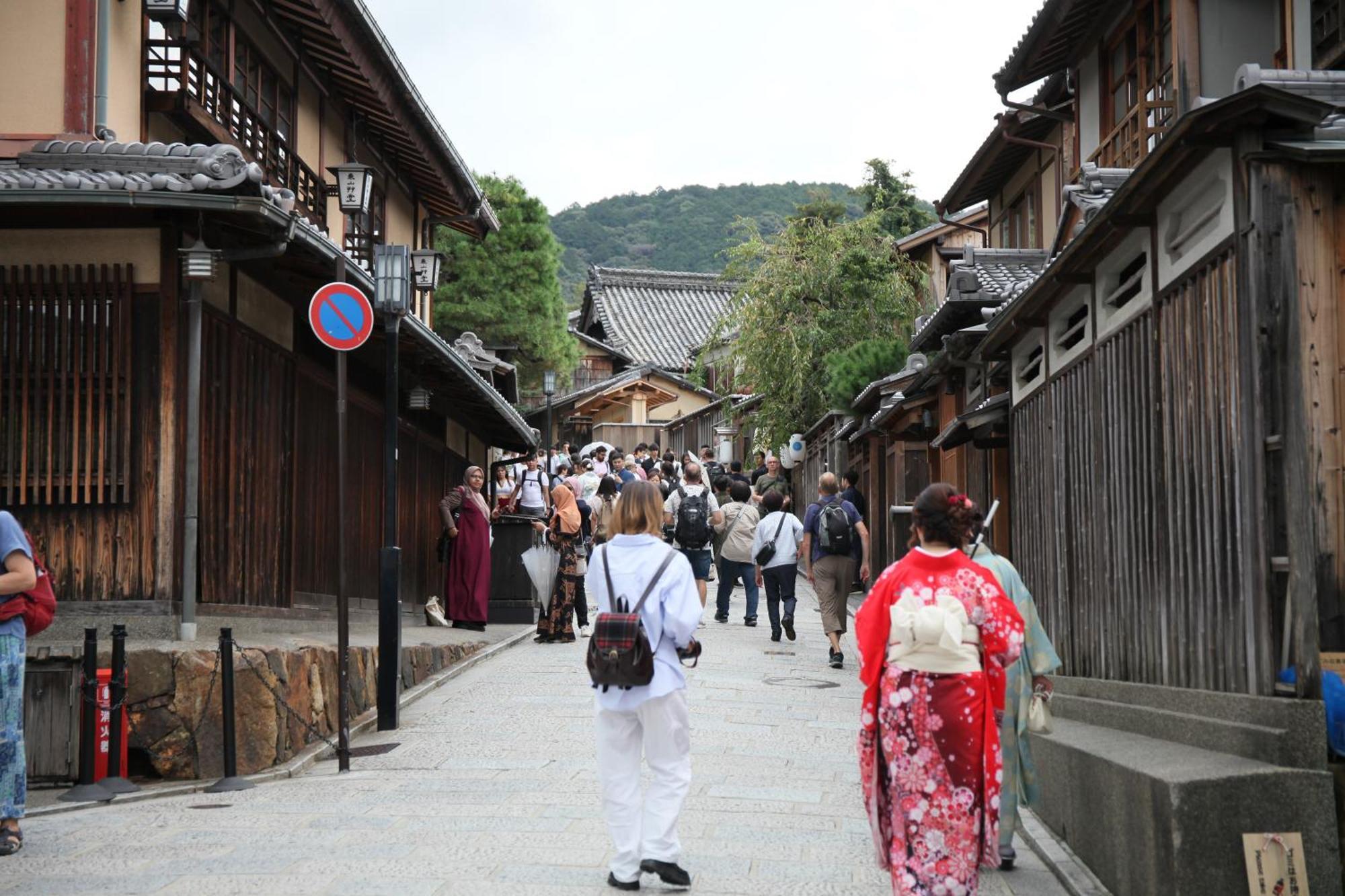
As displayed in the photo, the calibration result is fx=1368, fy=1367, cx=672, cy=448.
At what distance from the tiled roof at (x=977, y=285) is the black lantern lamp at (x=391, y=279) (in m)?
6.13

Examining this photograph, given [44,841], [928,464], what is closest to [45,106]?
[44,841]

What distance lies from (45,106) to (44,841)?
243 inches

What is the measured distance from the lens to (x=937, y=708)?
604 centimetres

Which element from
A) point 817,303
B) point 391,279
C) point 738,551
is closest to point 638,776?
point 391,279

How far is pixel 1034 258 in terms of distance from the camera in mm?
19000

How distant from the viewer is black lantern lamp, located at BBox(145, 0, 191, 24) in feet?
36.7

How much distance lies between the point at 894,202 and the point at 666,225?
51658 mm

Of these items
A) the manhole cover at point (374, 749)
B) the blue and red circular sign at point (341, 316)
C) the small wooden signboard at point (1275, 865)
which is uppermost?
the blue and red circular sign at point (341, 316)

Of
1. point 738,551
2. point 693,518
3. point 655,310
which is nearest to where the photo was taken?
point 738,551

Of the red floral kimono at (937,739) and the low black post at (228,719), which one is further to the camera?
the low black post at (228,719)

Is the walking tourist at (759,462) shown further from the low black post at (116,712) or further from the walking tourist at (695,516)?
the low black post at (116,712)

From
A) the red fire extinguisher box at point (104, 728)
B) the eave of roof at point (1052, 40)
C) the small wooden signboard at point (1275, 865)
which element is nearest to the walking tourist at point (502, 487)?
the eave of roof at point (1052, 40)

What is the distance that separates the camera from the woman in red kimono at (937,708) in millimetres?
5988

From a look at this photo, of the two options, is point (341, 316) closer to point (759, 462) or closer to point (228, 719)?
point (228, 719)
